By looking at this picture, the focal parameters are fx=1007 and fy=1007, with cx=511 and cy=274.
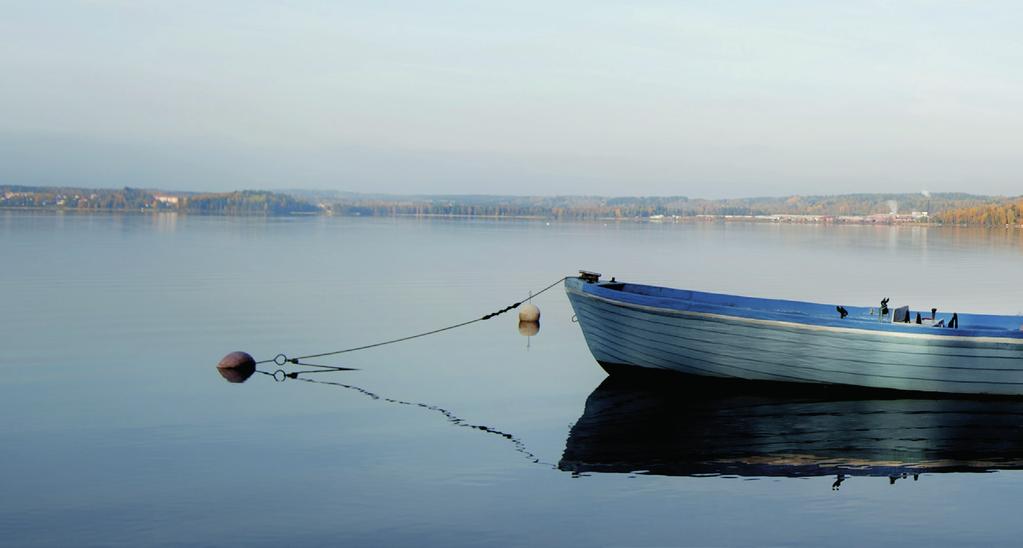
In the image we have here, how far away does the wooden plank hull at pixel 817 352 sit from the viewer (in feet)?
56.9

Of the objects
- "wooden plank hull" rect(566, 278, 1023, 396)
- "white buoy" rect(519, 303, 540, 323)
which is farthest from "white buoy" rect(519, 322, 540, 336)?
"wooden plank hull" rect(566, 278, 1023, 396)

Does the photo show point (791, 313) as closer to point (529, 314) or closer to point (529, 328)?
point (529, 328)

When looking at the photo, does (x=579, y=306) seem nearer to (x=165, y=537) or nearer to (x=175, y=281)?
(x=165, y=537)

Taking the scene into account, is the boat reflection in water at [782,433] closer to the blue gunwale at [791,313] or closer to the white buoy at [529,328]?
the blue gunwale at [791,313]

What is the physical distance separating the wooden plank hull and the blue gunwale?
6 centimetres

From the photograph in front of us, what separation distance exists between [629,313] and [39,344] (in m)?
14.4

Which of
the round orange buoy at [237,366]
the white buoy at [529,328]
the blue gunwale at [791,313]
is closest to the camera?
the blue gunwale at [791,313]

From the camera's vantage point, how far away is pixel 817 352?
17.9 m

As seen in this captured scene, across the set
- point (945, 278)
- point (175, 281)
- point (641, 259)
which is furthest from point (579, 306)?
point (641, 259)

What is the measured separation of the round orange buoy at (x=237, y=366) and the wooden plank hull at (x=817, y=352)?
24.5ft

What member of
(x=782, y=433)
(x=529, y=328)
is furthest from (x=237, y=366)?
(x=782, y=433)

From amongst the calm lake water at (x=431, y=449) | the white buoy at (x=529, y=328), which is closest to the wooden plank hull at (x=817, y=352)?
the calm lake water at (x=431, y=449)

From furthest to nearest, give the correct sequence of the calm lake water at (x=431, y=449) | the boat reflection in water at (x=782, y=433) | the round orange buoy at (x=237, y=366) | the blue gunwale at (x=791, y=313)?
the round orange buoy at (x=237, y=366), the blue gunwale at (x=791, y=313), the boat reflection in water at (x=782, y=433), the calm lake water at (x=431, y=449)

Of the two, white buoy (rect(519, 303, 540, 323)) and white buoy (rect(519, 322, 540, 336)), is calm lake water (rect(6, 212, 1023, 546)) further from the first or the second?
white buoy (rect(519, 303, 540, 323))
